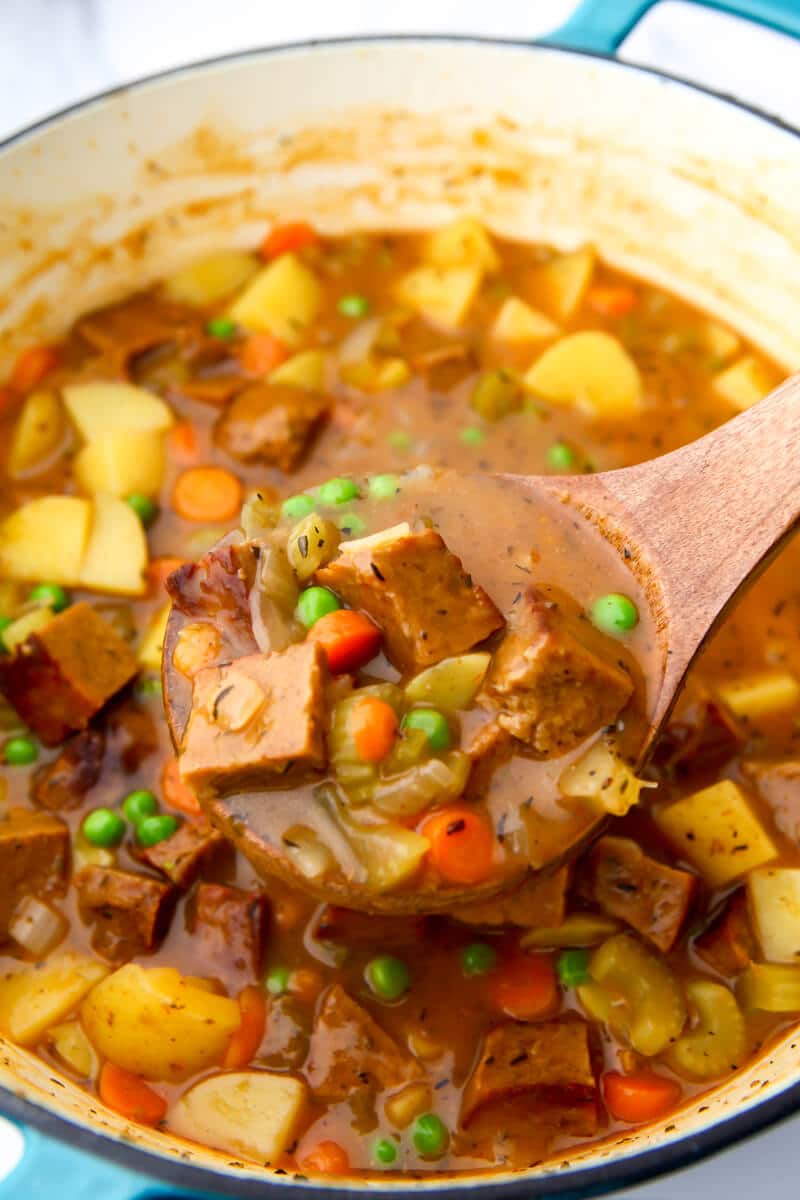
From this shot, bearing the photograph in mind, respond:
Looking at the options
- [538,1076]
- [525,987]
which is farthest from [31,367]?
[538,1076]

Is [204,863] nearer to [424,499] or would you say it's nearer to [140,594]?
[140,594]

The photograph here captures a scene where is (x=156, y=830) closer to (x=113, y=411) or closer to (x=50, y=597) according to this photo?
(x=50, y=597)

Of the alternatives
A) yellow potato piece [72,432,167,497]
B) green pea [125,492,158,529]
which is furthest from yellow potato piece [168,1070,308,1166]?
yellow potato piece [72,432,167,497]

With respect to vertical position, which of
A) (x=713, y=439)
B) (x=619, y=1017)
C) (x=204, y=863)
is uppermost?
(x=713, y=439)

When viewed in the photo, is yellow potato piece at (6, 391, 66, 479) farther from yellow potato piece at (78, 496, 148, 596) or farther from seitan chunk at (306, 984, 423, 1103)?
seitan chunk at (306, 984, 423, 1103)

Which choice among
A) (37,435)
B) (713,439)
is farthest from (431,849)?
(37,435)

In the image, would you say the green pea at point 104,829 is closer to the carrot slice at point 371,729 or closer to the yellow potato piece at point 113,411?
the carrot slice at point 371,729

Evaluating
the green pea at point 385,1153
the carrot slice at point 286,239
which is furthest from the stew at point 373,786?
the carrot slice at point 286,239
